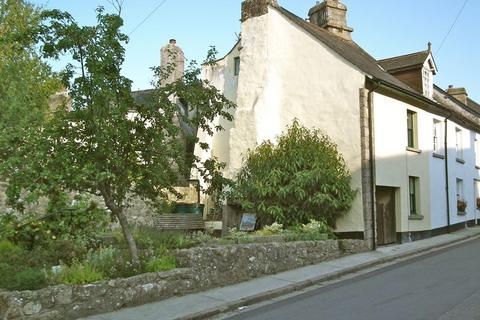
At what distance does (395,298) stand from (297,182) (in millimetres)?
7203

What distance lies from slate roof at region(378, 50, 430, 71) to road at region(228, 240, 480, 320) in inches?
422

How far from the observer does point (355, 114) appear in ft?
55.9

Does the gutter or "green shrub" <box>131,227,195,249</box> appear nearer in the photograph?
"green shrub" <box>131,227,195,249</box>

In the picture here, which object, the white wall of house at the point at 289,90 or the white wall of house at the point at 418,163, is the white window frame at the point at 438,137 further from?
the white wall of house at the point at 289,90

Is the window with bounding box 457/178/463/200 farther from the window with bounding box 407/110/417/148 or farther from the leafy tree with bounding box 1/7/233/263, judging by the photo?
the leafy tree with bounding box 1/7/233/263

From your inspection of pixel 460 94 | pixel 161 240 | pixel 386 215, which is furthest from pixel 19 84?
pixel 460 94

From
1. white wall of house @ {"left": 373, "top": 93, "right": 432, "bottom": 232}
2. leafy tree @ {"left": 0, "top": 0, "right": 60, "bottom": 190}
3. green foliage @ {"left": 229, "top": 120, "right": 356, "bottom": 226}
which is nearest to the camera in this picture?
leafy tree @ {"left": 0, "top": 0, "right": 60, "bottom": 190}

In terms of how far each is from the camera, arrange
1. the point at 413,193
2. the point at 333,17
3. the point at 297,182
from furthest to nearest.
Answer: the point at 333,17
the point at 413,193
the point at 297,182

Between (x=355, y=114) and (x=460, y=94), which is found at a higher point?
(x=460, y=94)

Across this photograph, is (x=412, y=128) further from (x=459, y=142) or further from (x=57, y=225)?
(x=57, y=225)

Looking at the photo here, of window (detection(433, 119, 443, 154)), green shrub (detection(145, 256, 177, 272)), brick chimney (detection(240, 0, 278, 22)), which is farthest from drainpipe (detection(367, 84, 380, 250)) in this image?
green shrub (detection(145, 256, 177, 272))

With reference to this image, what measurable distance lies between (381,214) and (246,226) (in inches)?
185

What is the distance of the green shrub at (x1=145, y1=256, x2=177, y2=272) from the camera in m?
9.66

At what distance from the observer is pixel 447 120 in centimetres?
2253
